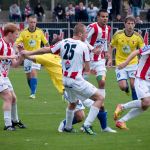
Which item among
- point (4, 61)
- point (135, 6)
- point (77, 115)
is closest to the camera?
point (77, 115)

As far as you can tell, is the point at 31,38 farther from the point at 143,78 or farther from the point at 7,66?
the point at 143,78

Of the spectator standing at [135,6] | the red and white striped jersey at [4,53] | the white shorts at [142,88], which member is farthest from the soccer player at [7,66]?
the spectator standing at [135,6]

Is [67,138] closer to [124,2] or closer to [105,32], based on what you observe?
[105,32]

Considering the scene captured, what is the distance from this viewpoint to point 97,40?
57.3ft

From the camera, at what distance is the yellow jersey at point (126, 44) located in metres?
18.6

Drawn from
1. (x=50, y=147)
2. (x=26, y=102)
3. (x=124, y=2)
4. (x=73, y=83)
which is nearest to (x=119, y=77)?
(x=26, y=102)

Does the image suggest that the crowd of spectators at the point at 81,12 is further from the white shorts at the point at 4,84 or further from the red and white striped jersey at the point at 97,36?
the white shorts at the point at 4,84

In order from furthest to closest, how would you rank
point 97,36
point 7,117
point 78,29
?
point 97,36 < point 7,117 < point 78,29

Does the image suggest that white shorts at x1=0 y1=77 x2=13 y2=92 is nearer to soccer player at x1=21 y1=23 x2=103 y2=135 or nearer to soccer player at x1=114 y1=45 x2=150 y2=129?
soccer player at x1=21 y1=23 x2=103 y2=135

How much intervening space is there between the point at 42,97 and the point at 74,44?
834cm

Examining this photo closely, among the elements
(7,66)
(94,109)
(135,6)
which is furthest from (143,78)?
(135,6)

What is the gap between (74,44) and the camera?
42.9 feet

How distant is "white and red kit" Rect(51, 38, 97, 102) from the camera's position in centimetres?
1307

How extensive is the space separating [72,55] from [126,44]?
5.77m
